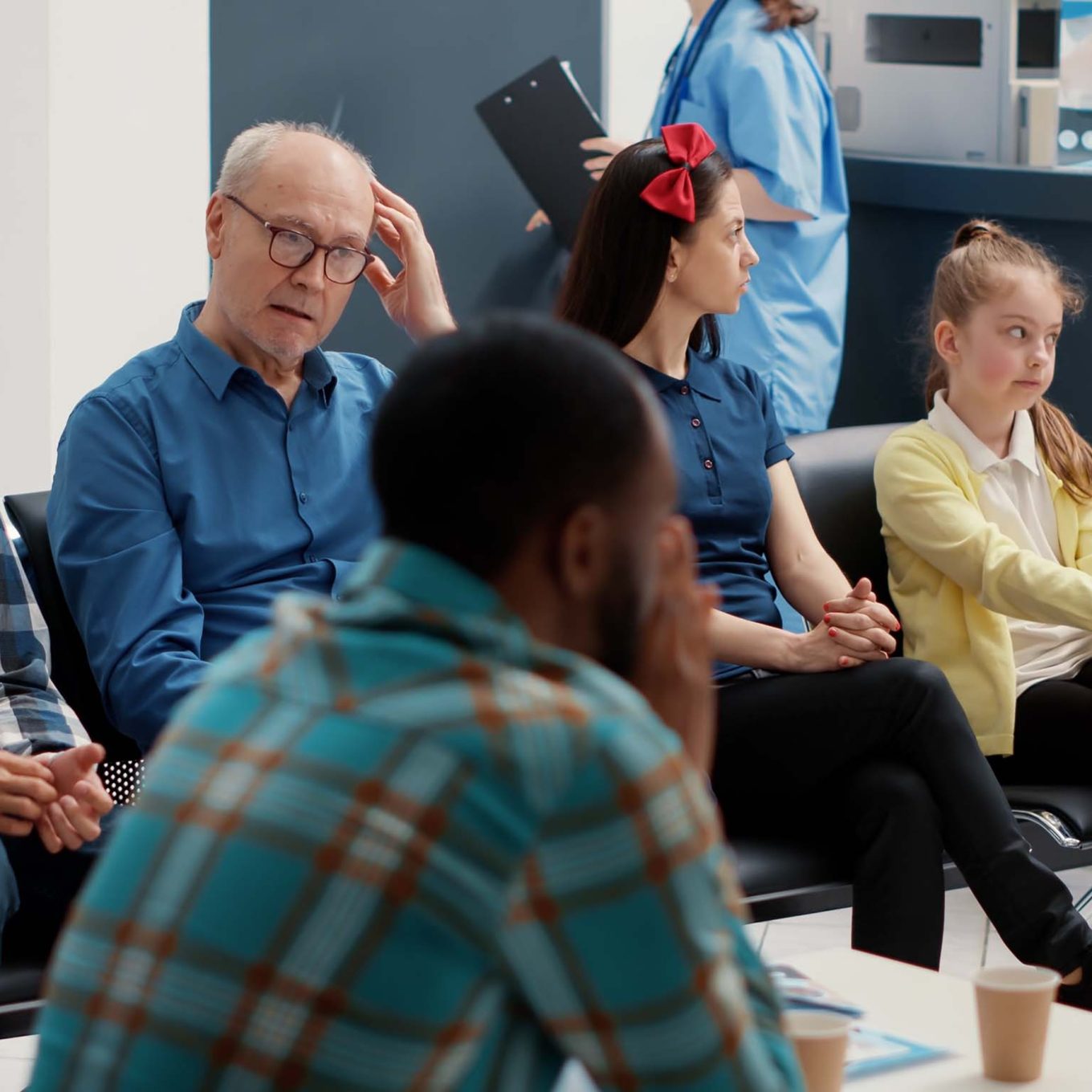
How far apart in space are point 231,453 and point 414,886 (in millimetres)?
1389

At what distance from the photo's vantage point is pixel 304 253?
2.07m

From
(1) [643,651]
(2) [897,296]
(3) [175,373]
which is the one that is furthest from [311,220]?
(2) [897,296]

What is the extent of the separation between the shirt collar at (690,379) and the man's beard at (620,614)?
4.88ft

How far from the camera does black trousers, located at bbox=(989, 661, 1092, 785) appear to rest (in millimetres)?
2301

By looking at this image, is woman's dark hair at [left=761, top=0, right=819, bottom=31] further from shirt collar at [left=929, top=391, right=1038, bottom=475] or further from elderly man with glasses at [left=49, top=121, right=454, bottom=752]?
elderly man with glasses at [left=49, top=121, right=454, bottom=752]

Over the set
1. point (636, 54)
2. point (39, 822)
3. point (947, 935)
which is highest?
point (636, 54)

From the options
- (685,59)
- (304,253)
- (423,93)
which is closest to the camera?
(304,253)

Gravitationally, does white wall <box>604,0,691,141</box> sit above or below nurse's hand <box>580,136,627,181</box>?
above

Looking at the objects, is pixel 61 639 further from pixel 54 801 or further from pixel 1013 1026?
pixel 1013 1026

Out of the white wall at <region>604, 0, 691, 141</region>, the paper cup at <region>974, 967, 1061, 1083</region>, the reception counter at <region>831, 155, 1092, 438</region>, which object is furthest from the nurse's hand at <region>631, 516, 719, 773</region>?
the white wall at <region>604, 0, 691, 141</region>

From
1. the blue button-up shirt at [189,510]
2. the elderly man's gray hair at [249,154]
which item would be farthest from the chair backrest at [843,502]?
the elderly man's gray hair at [249,154]

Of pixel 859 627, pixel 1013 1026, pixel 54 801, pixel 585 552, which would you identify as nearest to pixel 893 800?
pixel 859 627

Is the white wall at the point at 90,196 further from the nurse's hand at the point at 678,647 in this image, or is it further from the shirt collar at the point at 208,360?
the nurse's hand at the point at 678,647

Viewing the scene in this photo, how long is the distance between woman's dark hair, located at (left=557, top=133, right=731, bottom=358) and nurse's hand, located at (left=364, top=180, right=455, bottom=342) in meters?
0.20
